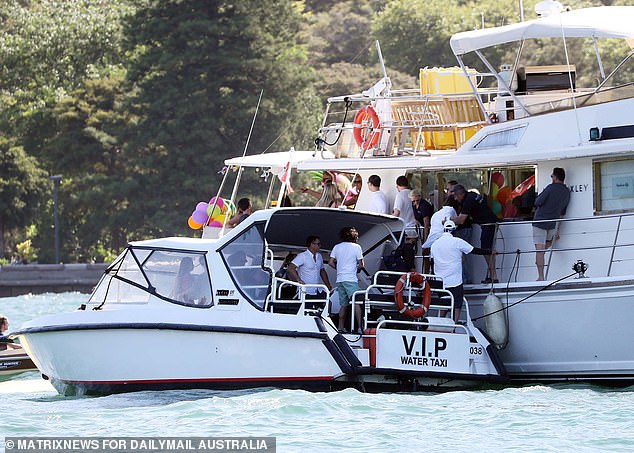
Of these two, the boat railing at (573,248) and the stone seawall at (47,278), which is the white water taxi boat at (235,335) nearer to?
the boat railing at (573,248)

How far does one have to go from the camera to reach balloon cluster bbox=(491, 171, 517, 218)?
1969 centimetres

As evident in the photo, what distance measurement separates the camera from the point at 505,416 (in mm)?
16219

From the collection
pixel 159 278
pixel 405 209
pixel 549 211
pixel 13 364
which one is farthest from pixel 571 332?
pixel 13 364

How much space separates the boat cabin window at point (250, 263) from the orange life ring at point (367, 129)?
295 cm

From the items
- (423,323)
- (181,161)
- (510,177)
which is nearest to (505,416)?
(423,323)

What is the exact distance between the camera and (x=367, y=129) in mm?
20781

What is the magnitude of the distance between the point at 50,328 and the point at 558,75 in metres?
8.15

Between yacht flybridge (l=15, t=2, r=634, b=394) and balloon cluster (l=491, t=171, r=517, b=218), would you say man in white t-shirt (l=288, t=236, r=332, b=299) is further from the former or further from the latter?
balloon cluster (l=491, t=171, r=517, b=218)

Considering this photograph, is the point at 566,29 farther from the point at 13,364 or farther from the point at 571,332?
the point at 13,364

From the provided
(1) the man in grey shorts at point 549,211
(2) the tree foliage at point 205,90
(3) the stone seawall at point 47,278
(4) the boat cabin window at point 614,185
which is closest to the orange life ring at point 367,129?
(1) the man in grey shorts at point 549,211

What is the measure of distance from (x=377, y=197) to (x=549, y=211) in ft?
9.09

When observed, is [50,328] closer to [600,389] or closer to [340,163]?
[340,163]

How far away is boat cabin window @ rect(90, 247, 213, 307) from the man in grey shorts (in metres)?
4.39

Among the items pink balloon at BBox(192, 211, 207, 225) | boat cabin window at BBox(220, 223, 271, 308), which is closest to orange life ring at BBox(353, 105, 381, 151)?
pink balloon at BBox(192, 211, 207, 225)
